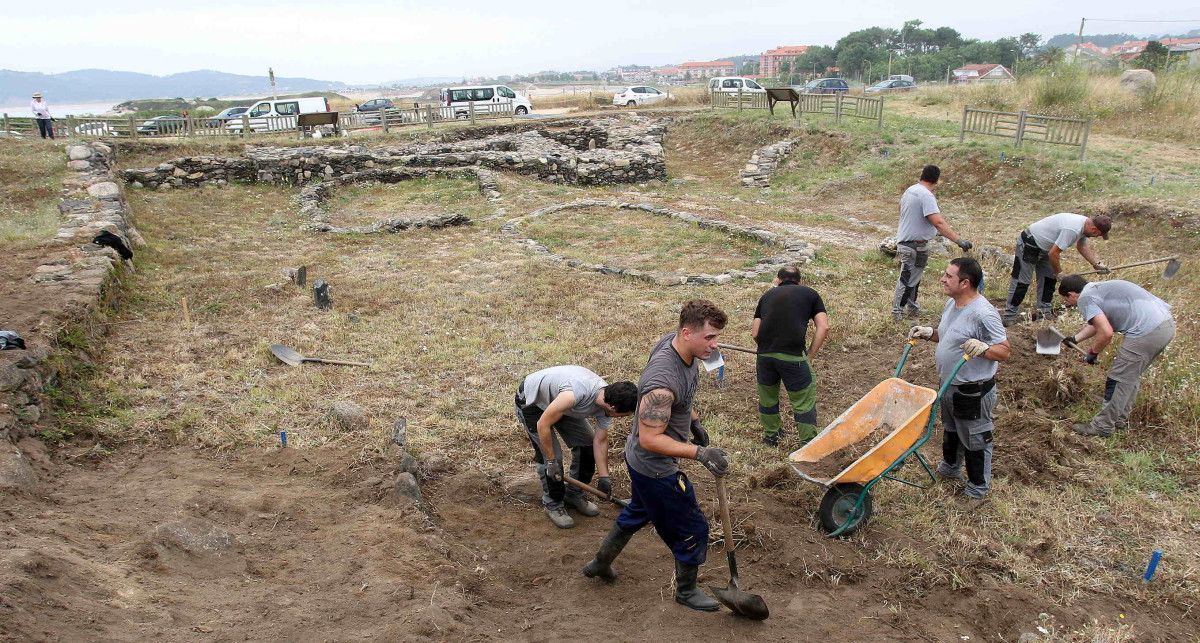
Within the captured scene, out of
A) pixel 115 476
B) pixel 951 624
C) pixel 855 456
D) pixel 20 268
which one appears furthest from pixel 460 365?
pixel 20 268

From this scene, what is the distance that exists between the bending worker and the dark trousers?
473mm

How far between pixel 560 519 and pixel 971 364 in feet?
9.32

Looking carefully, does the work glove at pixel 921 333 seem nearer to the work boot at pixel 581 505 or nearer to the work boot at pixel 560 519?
the work boot at pixel 581 505

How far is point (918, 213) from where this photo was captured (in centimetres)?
770

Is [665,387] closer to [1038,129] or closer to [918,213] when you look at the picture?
[918,213]

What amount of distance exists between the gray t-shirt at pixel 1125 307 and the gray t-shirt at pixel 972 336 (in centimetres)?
125

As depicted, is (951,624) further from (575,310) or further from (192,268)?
(192,268)

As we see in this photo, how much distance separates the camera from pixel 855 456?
4.82 m

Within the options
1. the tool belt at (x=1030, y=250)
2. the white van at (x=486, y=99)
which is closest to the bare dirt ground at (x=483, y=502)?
the tool belt at (x=1030, y=250)

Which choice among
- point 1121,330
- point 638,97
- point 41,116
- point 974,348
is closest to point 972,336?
point 974,348

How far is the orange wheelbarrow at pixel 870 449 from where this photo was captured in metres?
4.29

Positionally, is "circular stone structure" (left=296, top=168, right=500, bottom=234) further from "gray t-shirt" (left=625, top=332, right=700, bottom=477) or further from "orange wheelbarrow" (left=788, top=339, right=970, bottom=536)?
"gray t-shirt" (left=625, top=332, right=700, bottom=477)

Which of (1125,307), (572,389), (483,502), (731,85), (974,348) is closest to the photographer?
(572,389)

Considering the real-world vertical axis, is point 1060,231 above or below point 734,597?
above
